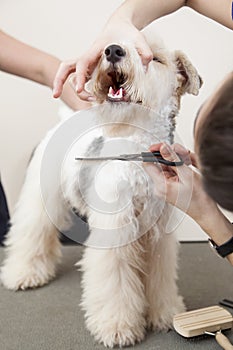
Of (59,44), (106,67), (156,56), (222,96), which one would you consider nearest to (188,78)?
(156,56)

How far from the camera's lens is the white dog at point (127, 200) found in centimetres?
92

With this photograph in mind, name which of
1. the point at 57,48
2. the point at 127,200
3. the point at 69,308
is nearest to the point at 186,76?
the point at 127,200

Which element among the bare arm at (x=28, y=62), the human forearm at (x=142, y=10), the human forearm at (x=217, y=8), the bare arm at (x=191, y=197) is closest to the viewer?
the bare arm at (x=191, y=197)

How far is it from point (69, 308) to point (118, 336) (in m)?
0.20

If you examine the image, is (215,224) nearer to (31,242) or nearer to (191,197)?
(191,197)

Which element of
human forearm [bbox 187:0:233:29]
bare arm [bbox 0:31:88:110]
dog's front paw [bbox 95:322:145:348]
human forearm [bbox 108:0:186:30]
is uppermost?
human forearm [bbox 187:0:233:29]

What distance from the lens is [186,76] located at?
1.01m

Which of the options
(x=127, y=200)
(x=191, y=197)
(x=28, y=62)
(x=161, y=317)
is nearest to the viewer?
(x=191, y=197)

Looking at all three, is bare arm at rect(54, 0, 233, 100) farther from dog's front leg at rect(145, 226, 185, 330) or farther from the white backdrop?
the white backdrop

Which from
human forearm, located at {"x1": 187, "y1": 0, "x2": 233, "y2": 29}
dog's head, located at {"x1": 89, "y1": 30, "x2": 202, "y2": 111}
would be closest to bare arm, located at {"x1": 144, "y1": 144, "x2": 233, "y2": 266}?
dog's head, located at {"x1": 89, "y1": 30, "x2": 202, "y2": 111}

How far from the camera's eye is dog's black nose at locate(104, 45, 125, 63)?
2.77 feet

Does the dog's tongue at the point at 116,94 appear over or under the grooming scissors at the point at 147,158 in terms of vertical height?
over

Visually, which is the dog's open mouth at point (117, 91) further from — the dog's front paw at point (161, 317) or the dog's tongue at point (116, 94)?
the dog's front paw at point (161, 317)

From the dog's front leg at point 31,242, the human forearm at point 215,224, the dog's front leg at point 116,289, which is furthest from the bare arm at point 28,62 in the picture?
the human forearm at point 215,224
